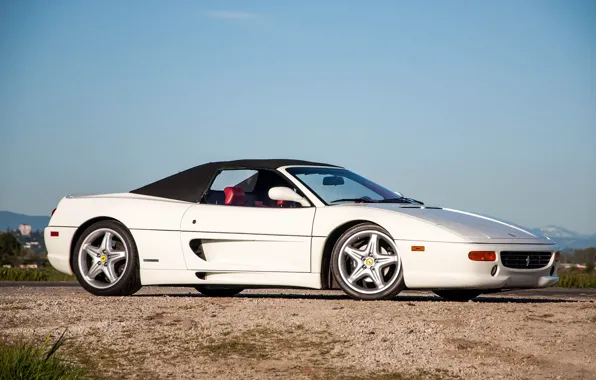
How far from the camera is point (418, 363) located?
23.9ft

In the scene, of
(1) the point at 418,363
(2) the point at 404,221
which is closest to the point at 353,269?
(2) the point at 404,221

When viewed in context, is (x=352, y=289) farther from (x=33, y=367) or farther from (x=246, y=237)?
(x=33, y=367)

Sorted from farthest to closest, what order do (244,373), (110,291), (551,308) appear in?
(110,291) → (551,308) → (244,373)

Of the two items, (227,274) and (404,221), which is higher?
(404,221)

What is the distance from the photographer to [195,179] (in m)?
11.1

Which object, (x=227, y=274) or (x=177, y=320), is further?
(x=227, y=274)

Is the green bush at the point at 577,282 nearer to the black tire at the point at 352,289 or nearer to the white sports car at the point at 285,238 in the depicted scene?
the white sports car at the point at 285,238

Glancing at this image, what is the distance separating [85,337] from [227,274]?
2.37 meters

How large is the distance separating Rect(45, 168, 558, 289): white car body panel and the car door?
1 centimetres

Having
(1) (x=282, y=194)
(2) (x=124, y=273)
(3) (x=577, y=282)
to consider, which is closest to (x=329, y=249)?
(1) (x=282, y=194)

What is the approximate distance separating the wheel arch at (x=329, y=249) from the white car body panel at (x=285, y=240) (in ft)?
0.12

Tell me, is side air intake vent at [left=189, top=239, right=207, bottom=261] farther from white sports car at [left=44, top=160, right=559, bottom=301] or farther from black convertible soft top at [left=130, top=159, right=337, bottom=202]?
black convertible soft top at [left=130, top=159, right=337, bottom=202]

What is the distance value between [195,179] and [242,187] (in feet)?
1.85

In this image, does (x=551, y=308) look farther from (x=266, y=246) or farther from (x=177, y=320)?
(x=177, y=320)
